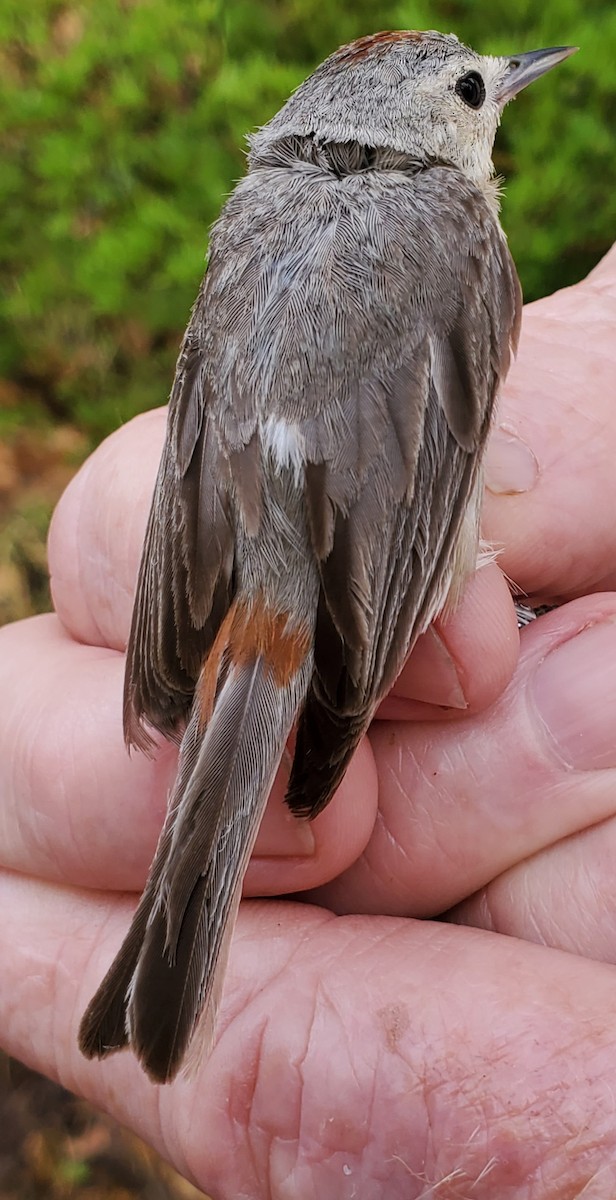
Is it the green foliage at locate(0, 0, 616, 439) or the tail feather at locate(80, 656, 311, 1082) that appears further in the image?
the green foliage at locate(0, 0, 616, 439)

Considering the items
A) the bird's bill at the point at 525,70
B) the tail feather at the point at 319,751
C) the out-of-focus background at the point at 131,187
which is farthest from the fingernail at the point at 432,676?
the out-of-focus background at the point at 131,187

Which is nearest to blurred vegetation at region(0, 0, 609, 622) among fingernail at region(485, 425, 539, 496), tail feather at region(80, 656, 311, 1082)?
fingernail at region(485, 425, 539, 496)

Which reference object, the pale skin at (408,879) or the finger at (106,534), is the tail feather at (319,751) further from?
the finger at (106,534)

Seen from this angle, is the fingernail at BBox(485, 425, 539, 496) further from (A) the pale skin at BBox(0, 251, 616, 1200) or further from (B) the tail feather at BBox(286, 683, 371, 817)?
(B) the tail feather at BBox(286, 683, 371, 817)

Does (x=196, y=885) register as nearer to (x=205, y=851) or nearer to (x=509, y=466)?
(x=205, y=851)

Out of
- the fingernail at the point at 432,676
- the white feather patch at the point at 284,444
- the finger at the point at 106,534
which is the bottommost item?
the fingernail at the point at 432,676

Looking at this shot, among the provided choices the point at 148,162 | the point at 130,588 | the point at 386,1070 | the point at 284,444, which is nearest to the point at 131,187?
the point at 148,162

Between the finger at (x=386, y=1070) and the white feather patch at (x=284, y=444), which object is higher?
the white feather patch at (x=284, y=444)
